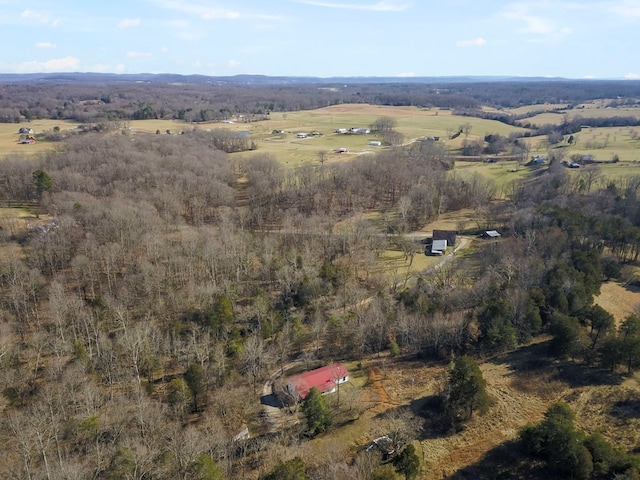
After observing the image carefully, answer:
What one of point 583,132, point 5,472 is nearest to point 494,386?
point 5,472

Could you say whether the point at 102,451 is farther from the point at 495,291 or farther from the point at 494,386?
the point at 495,291

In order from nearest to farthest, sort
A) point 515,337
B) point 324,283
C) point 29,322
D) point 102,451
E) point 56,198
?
point 102,451 → point 515,337 → point 29,322 → point 324,283 → point 56,198

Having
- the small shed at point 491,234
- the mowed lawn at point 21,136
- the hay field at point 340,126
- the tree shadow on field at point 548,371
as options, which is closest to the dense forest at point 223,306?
the tree shadow on field at point 548,371

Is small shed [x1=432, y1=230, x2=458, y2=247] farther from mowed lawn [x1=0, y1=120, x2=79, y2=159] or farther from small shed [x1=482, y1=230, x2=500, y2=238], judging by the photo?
mowed lawn [x1=0, y1=120, x2=79, y2=159]

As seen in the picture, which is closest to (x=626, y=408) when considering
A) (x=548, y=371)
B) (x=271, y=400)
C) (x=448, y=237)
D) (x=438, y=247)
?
(x=548, y=371)

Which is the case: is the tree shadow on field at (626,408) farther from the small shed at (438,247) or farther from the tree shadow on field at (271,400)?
the small shed at (438,247)

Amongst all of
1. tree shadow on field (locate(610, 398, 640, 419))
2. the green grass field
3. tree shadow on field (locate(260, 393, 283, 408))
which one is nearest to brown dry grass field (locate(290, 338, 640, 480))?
tree shadow on field (locate(610, 398, 640, 419))

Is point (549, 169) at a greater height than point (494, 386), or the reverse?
point (549, 169)

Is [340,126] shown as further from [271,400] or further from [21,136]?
[271,400]
